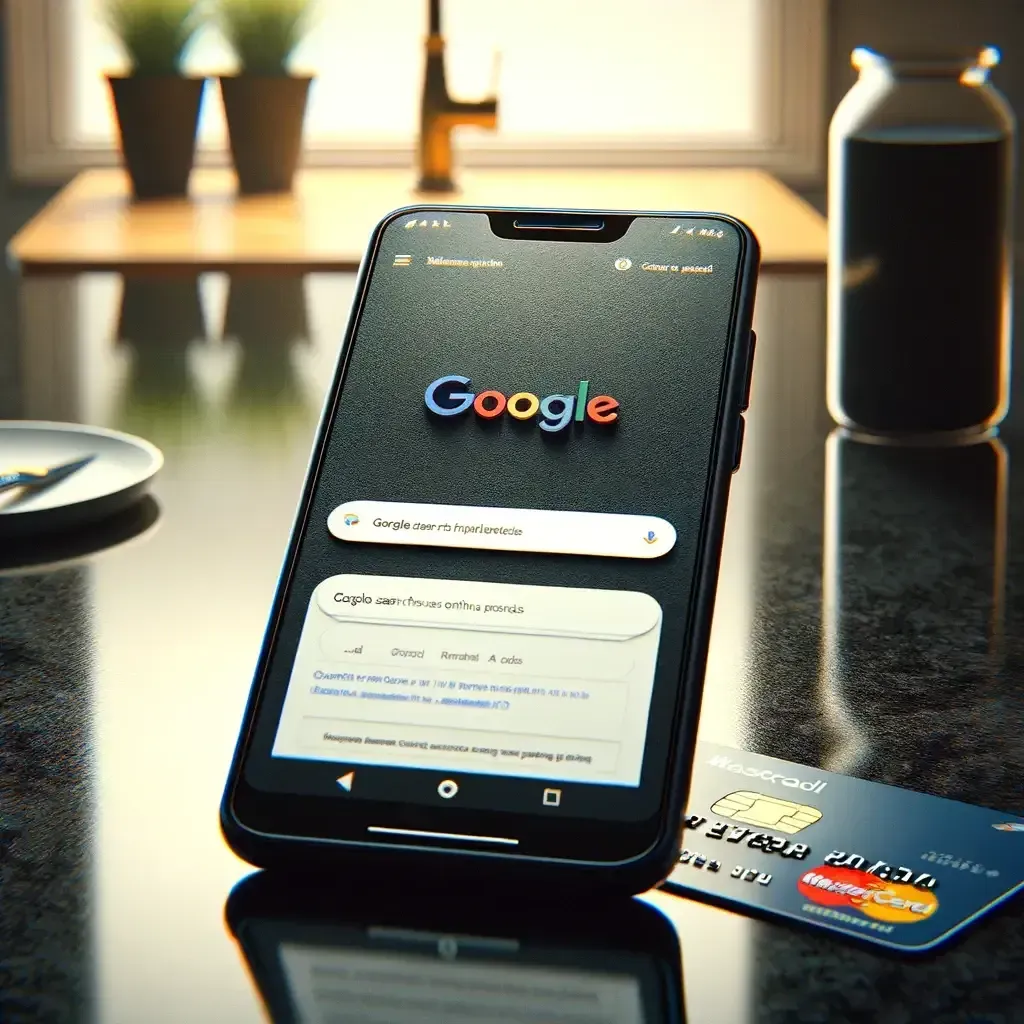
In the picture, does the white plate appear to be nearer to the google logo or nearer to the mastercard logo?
the google logo

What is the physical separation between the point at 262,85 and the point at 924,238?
1.33 m

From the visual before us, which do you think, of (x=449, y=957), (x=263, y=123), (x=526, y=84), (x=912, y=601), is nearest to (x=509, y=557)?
(x=449, y=957)

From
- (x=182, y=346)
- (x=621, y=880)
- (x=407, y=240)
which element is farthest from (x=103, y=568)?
(x=182, y=346)

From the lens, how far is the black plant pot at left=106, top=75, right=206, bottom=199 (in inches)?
77.5

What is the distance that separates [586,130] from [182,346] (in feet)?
5.31

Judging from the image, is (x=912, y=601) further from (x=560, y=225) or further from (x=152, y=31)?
(x=152, y=31)

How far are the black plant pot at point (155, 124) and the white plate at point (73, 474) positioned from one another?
1.17 metres

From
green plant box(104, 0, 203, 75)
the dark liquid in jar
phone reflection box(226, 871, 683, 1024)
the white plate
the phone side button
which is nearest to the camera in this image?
phone reflection box(226, 871, 683, 1024)

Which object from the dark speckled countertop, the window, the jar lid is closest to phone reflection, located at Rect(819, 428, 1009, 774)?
the dark speckled countertop

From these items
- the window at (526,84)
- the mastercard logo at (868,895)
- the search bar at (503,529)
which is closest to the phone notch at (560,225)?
the search bar at (503,529)

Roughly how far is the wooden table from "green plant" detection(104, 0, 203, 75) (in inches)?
6.9

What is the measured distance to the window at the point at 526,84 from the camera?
2.60 m

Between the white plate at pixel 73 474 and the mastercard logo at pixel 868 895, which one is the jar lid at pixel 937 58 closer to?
the white plate at pixel 73 474

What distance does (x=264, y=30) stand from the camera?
2020 mm
